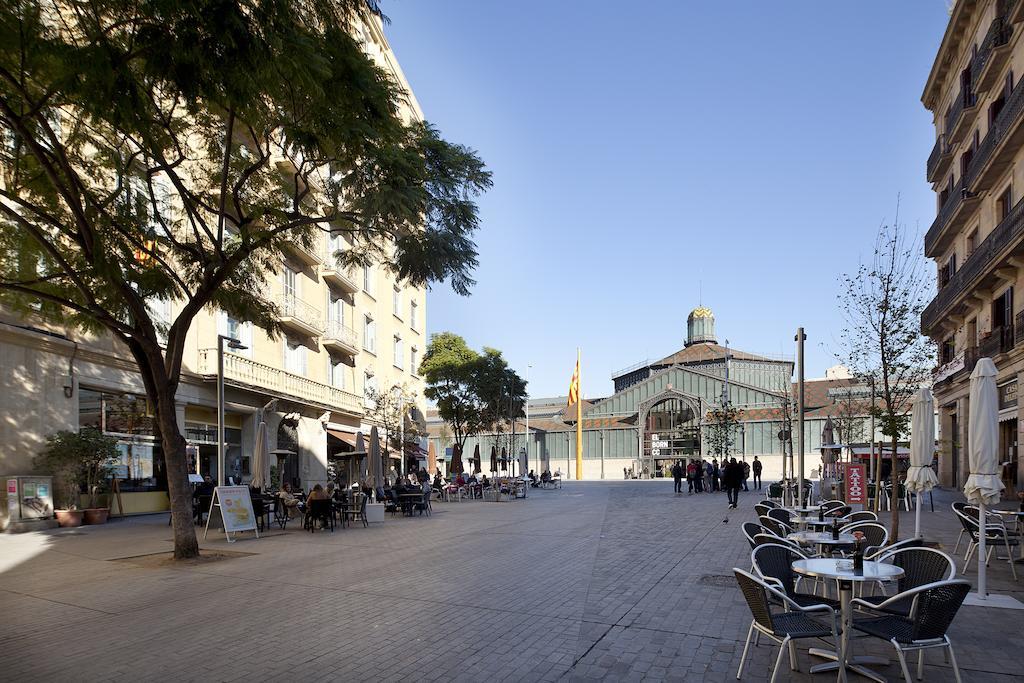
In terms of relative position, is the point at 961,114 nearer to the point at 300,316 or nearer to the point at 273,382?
the point at 300,316

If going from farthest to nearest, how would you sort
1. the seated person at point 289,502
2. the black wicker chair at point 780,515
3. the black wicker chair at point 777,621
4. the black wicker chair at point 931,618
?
the seated person at point 289,502 < the black wicker chair at point 780,515 < the black wicker chair at point 777,621 < the black wicker chair at point 931,618

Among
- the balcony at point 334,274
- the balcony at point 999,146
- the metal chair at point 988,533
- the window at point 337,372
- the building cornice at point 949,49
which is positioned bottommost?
the metal chair at point 988,533

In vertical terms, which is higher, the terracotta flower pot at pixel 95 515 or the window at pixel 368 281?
the window at pixel 368 281

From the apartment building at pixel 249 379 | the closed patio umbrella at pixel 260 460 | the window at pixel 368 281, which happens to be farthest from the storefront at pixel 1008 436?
the window at pixel 368 281

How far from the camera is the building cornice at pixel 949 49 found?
28.6m

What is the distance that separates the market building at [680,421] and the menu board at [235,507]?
113ft

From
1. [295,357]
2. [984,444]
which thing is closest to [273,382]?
[295,357]

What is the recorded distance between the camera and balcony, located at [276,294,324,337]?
2789 centimetres

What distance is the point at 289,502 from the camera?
19672 millimetres

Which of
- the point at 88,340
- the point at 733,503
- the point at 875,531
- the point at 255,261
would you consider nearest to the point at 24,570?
the point at 255,261

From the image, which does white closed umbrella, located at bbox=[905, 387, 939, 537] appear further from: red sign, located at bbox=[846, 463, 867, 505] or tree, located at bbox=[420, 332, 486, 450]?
tree, located at bbox=[420, 332, 486, 450]

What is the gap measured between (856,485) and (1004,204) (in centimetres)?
1323

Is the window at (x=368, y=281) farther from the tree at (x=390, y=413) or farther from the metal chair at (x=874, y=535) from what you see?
the metal chair at (x=874, y=535)

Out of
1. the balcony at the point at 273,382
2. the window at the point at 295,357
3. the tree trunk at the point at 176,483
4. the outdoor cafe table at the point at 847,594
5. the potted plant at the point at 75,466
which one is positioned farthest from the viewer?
the window at the point at 295,357
